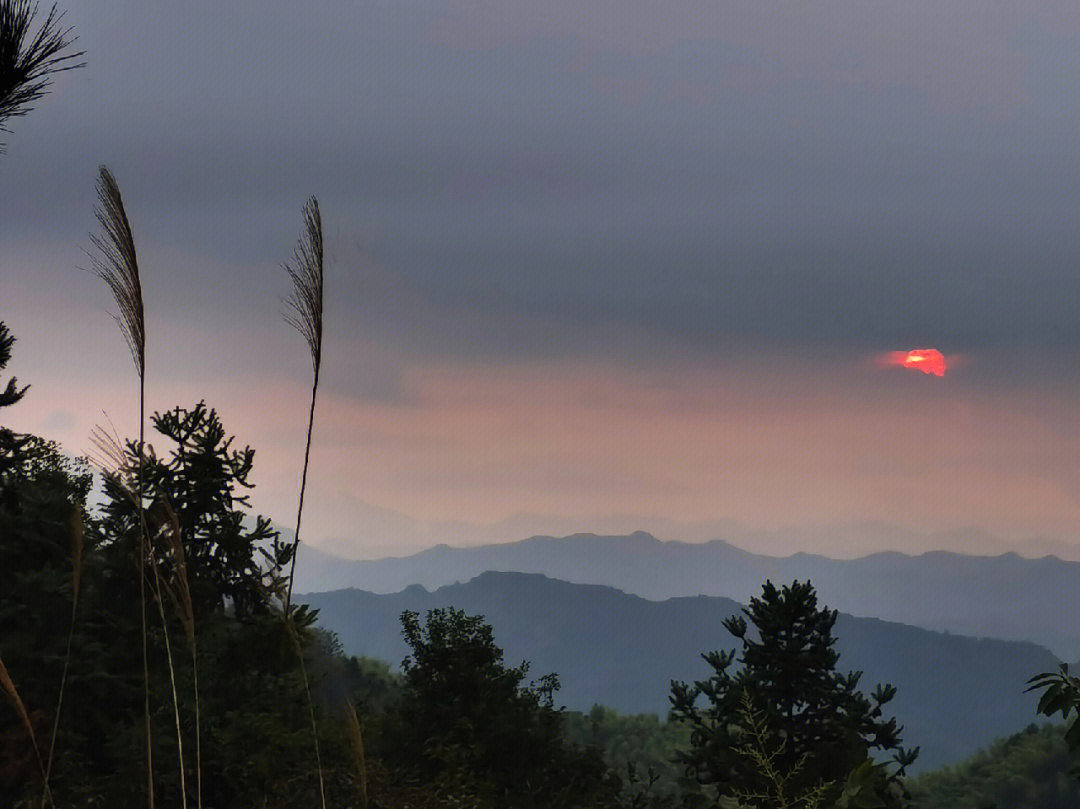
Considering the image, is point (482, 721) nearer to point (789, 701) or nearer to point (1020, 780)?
point (789, 701)

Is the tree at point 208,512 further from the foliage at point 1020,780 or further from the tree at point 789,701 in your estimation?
the foliage at point 1020,780

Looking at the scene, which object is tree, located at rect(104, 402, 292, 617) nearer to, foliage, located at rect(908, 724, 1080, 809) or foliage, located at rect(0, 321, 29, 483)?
foliage, located at rect(0, 321, 29, 483)

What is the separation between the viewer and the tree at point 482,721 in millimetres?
16609

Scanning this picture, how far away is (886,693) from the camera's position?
1113 cm

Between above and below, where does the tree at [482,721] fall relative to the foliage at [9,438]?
below

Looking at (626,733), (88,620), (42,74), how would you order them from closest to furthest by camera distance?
1. (42,74)
2. (88,620)
3. (626,733)

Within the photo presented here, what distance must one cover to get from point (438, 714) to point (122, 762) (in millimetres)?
4889

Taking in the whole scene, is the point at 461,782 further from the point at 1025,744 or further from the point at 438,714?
the point at 1025,744

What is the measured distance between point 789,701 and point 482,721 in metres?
6.19

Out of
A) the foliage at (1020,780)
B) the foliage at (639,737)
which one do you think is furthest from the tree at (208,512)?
the foliage at (1020,780)

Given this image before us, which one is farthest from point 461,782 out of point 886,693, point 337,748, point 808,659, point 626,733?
point 626,733

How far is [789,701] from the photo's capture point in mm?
12609

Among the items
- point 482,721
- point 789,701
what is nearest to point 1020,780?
point 482,721

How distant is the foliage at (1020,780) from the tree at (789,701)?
2903 inches
